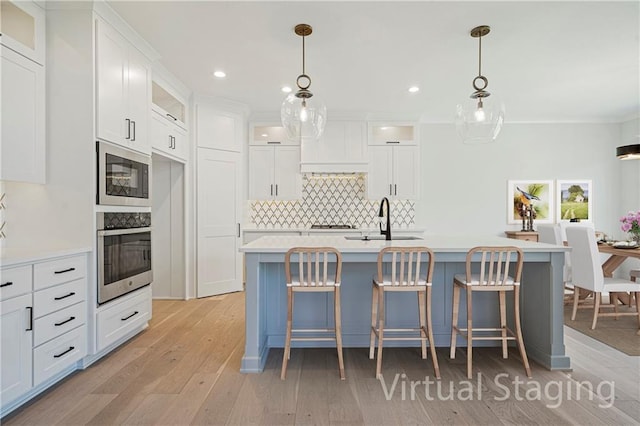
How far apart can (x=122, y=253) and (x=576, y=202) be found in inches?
257

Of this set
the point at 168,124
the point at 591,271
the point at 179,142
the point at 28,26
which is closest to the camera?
the point at 28,26

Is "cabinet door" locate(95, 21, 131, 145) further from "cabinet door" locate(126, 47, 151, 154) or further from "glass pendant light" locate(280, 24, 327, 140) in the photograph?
"glass pendant light" locate(280, 24, 327, 140)

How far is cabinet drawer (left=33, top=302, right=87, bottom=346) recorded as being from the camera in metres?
2.03

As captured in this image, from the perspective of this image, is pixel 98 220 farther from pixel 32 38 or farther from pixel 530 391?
pixel 530 391

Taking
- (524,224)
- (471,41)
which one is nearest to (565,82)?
(471,41)

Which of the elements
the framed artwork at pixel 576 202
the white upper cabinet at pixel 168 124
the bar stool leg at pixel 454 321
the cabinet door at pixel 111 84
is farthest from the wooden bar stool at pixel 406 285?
the framed artwork at pixel 576 202

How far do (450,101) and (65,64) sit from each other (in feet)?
14.1

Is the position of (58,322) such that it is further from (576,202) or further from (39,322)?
(576,202)

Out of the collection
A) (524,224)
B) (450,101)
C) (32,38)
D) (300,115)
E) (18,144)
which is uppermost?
(450,101)

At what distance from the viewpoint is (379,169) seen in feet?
17.3

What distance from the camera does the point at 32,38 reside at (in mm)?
2412

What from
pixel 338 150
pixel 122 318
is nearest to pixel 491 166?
pixel 338 150

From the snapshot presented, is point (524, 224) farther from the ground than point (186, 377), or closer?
farther from the ground

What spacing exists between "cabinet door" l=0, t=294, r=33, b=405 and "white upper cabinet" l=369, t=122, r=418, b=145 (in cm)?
447
